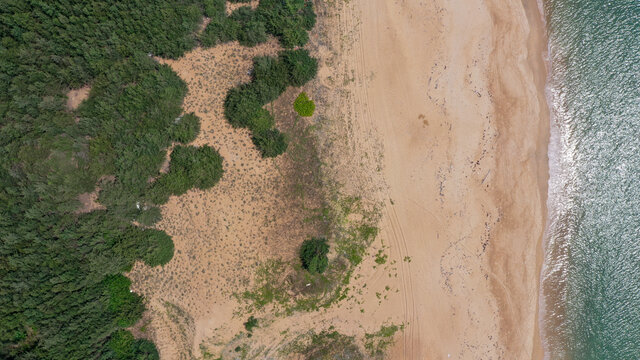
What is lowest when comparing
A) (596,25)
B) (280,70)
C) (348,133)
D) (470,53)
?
(348,133)

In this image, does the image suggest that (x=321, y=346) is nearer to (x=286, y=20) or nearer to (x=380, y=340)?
(x=380, y=340)

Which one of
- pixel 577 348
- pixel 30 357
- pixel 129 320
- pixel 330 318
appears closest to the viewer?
pixel 30 357

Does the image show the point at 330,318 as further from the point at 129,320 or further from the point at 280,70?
the point at 280,70

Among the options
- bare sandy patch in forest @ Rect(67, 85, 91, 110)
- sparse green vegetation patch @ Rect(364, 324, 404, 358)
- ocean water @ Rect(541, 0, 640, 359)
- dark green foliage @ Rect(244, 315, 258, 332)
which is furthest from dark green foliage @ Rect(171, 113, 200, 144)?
ocean water @ Rect(541, 0, 640, 359)

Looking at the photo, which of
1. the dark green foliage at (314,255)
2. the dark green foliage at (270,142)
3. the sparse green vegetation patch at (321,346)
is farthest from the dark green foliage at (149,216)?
the sparse green vegetation patch at (321,346)

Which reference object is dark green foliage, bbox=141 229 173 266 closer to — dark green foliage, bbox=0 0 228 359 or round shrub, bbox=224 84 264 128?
dark green foliage, bbox=0 0 228 359

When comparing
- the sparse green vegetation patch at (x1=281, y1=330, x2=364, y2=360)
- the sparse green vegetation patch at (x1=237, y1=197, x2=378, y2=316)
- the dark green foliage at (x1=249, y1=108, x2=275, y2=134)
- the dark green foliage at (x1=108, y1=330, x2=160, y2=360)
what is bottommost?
the dark green foliage at (x1=108, y1=330, x2=160, y2=360)

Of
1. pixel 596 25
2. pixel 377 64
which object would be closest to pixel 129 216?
pixel 377 64
